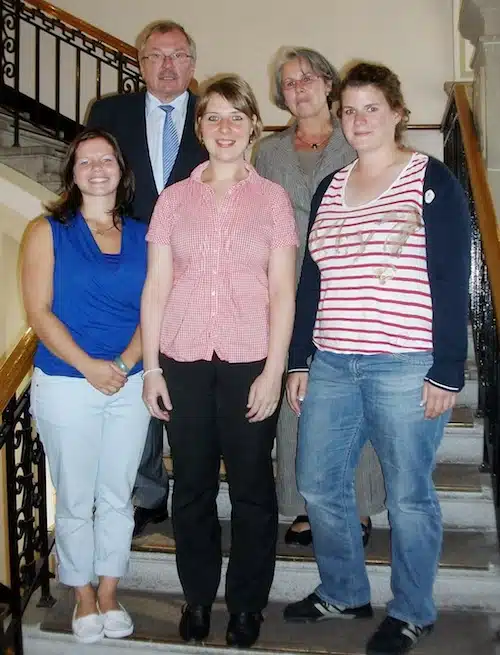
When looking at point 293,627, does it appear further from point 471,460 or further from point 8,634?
point 471,460

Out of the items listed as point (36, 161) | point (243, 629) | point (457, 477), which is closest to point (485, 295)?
point (457, 477)

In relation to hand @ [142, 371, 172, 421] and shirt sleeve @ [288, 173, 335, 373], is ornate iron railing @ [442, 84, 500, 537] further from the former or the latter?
hand @ [142, 371, 172, 421]

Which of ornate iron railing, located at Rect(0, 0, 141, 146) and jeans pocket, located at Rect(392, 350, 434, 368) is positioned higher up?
ornate iron railing, located at Rect(0, 0, 141, 146)

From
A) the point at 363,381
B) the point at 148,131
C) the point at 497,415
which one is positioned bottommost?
the point at 497,415

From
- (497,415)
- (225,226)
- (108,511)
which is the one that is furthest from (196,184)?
(497,415)

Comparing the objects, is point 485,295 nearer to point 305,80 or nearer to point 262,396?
point 305,80

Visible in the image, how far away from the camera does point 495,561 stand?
7.75ft

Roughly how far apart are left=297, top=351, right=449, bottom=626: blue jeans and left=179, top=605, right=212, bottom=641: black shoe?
375mm

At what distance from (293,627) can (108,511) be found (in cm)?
70

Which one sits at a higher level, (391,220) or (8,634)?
(391,220)

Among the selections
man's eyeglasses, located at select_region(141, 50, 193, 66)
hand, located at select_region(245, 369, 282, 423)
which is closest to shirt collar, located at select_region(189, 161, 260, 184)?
hand, located at select_region(245, 369, 282, 423)

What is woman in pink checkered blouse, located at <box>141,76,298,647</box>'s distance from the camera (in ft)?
6.00

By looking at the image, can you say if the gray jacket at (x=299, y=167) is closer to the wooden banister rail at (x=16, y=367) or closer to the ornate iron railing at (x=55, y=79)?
the wooden banister rail at (x=16, y=367)

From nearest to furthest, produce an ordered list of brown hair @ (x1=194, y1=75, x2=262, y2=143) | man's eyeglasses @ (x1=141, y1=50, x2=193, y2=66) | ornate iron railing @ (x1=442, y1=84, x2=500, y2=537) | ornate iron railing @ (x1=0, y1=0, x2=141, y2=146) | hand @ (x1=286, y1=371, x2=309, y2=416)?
brown hair @ (x1=194, y1=75, x2=262, y2=143)
hand @ (x1=286, y1=371, x2=309, y2=416)
ornate iron railing @ (x1=442, y1=84, x2=500, y2=537)
man's eyeglasses @ (x1=141, y1=50, x2=193, y2=66)
ornate iron railing @ (x1=0, y1=0, x2=141, y2=146)
